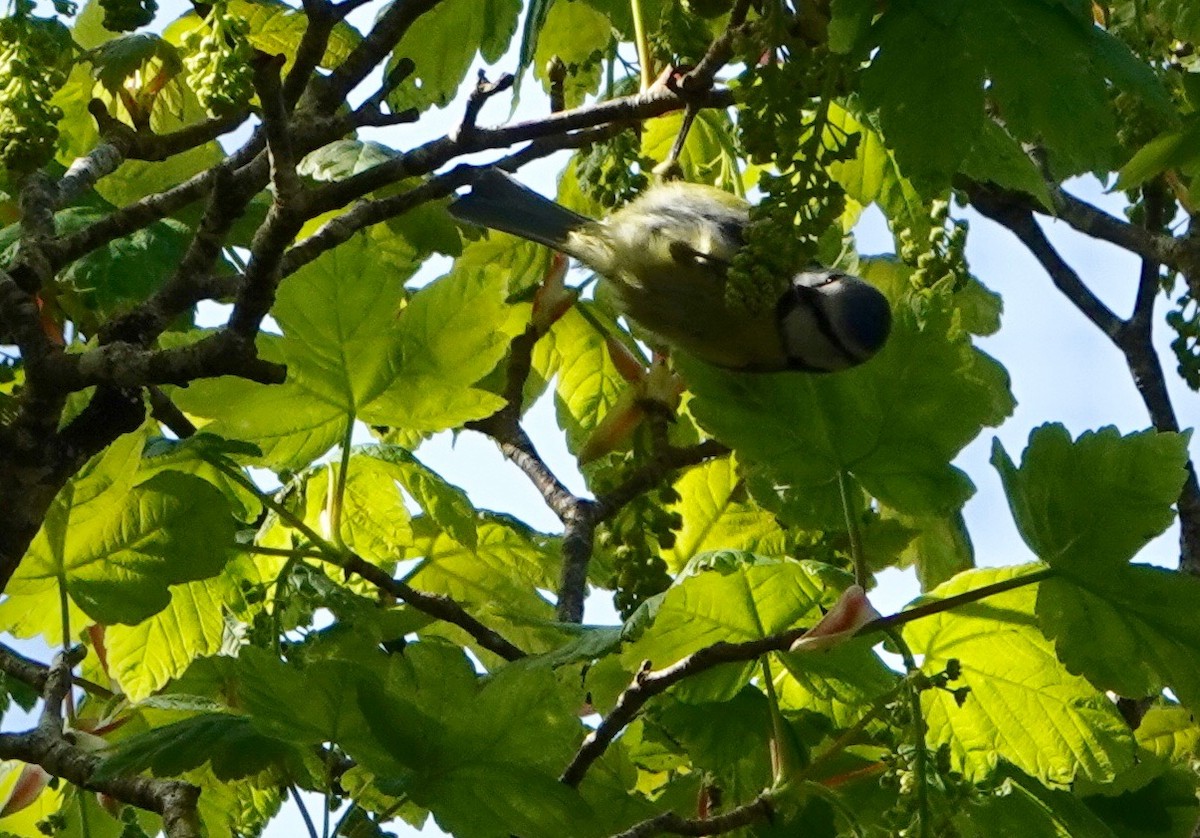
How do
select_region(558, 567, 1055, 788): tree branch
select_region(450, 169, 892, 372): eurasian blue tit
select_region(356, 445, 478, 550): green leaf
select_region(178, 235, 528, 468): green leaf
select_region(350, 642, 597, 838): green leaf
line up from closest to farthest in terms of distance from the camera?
select_region(350, 642, 597, 838): green leaf < select_region(558, 567, 1055, 788): tree branch < select_region(178, 235, 528, 468): green leaf < select_region(356, 445, 478, 550): green leaf < select_region(450, 169, 892, 372): eurasian blue tit

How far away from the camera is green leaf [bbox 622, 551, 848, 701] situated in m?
1.54

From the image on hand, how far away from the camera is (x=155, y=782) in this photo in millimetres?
1337

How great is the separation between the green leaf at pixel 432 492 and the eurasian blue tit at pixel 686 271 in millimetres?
438

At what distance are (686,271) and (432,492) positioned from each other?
0.93m

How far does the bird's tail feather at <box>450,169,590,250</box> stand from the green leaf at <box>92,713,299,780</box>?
1186mm

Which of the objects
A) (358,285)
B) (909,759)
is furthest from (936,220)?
(909,759)

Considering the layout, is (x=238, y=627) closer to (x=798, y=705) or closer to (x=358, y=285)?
(x=358, y=285)

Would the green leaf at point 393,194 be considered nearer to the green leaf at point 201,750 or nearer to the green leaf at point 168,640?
the green leaf at point 168,640

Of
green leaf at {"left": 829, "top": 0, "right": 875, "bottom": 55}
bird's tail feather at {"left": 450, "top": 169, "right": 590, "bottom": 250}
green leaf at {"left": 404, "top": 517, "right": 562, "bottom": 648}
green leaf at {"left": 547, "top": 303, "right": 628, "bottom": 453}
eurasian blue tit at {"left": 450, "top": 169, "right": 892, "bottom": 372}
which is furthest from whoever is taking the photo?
green leaf at {"left": 547, "top": 303, "right": 628, "bottom": 453}

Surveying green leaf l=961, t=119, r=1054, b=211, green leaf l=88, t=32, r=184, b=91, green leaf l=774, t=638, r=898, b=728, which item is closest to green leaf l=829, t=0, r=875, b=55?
green leaf l=961, t=119, r=1054, b=211

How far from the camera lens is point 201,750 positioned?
1.40 metres

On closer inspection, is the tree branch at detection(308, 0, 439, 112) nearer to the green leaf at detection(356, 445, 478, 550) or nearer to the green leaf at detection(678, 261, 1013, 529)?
the green leaf at detection(678, 261, 1013, 529)

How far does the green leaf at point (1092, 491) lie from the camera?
146 centimetres

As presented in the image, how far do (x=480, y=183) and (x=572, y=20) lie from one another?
0.38 meters
